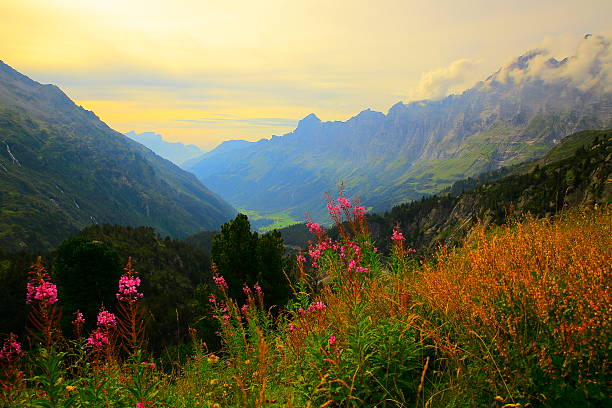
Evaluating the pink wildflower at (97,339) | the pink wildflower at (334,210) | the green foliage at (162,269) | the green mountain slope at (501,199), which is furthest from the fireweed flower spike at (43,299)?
the green foliage at (162,269)

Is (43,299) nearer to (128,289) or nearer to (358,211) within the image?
(128,289)

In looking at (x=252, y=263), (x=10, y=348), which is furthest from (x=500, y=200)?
(x=10, y=348)

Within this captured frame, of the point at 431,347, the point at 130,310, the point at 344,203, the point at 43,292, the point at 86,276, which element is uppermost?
the point at 344,203

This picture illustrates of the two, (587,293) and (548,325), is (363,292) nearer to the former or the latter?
(548,325)

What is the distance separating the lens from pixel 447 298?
17.8 feet

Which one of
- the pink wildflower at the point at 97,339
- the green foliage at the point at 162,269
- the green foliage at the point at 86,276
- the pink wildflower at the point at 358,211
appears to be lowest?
the green foliage at the point at 162,269

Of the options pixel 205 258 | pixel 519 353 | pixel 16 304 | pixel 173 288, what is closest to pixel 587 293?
pixel 519 353

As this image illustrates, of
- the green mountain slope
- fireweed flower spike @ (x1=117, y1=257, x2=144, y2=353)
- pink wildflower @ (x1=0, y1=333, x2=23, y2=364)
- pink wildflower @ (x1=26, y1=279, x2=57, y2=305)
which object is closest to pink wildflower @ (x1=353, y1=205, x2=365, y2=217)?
fireweed flower spike @ (x1=117, y1=257, x2=144, y2=353)

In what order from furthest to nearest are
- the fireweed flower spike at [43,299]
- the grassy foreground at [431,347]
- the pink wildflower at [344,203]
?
1. the pink wildflower at [344,203]
2. the fireweed flower spike at [43,299]
3. the grassy foreground at [431,347]

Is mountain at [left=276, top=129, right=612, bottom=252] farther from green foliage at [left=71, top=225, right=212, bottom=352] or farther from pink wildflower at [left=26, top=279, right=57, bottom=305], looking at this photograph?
green foliage at [left=71, top=225, right=212, bottom=352]

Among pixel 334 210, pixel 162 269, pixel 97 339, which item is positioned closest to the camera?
pixel 97 339

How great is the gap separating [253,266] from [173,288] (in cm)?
8584

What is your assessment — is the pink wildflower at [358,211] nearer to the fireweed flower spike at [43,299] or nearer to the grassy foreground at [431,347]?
the grassy foreground at [431,347]

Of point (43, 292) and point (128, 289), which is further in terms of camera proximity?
point (128, 289)
